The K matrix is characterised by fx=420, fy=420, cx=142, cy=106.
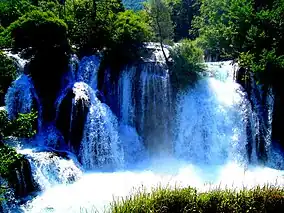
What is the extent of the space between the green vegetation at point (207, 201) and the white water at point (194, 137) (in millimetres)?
6785

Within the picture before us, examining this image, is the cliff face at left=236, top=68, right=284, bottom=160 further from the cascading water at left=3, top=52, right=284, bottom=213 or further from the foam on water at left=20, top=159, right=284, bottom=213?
the foam on water at left=20, top=159, right=284, bottom=213

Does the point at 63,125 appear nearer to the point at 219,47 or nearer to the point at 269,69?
the point at 269,69

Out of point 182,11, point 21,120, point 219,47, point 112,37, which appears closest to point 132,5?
point 182,11

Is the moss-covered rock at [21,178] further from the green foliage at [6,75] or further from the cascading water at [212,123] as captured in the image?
the cascading water at [212,123]

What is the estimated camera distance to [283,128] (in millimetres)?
20094

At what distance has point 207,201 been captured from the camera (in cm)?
837

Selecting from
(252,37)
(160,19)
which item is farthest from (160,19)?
(252,37)

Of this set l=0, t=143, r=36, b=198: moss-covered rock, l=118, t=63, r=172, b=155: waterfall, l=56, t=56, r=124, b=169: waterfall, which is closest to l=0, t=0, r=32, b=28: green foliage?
l=56, t=56, r=124, b=169: waterfall

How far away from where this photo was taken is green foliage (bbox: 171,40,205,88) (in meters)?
19.5

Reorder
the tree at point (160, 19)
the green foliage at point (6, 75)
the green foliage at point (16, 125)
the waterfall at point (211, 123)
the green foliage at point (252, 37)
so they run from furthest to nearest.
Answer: the tree at point (160, 19), the green foliage at point (252, 37), the waterfall at point (211, 123), the green foliage at point (6, 75), the green foliage at point (16, 125)

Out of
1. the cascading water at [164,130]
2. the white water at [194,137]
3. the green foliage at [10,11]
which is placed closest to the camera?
the white water at [194,137]

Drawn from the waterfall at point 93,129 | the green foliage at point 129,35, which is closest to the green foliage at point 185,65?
the green foliage at point 129,35

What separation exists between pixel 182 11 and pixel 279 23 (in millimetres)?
15966

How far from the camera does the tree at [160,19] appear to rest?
2092 cm
